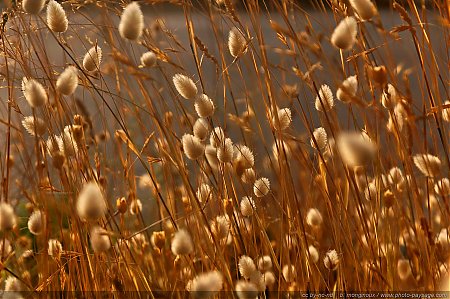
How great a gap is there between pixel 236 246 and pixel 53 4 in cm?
43

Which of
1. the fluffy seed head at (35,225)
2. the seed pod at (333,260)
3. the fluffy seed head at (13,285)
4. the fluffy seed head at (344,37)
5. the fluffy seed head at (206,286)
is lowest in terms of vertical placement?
the fluffy seed head at (206,286)

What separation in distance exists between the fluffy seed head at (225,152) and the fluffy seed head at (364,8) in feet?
0.87

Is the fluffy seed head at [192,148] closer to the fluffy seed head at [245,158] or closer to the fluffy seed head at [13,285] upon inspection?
the fluffy seed head at [245,158]

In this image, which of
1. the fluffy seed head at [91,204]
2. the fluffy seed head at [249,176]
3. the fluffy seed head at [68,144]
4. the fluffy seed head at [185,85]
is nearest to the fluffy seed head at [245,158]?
the fluffy seed head at [249,176]

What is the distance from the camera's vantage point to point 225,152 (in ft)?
3.34

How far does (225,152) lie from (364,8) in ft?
0.93

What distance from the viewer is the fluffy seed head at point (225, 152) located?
3.32 ft

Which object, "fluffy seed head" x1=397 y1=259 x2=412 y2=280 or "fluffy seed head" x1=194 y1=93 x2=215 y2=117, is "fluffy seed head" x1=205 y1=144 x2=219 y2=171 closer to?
"fluffy seed head" x1=194 y1=93 x2=215 y2=117

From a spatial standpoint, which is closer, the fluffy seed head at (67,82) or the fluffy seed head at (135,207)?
the fluffy seed head at (67,82)

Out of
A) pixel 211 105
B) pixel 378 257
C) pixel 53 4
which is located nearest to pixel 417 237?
pixel 378 257

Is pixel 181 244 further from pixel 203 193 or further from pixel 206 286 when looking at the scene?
pixel 203 193

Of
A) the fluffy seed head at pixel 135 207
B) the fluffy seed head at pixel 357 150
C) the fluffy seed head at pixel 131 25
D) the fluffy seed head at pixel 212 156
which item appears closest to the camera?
the fluffy seed head at pixel 357 150

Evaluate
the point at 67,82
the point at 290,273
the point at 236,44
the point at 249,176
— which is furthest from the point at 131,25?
the point at 290,273

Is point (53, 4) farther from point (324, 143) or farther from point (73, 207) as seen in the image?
point (324, 143)
